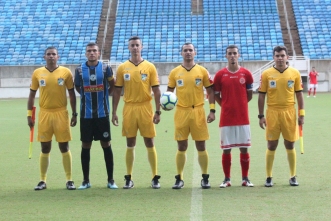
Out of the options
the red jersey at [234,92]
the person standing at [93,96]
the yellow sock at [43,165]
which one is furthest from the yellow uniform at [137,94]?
the yellow sock at [43,165]

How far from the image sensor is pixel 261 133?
1471cm

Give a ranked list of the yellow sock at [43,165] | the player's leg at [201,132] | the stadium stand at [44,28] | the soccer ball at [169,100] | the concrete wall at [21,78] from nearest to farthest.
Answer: the soccer ball at [169,100]
the player's leg at [201,132]
the yellow sock at [43,165]
the concrete wall at [21,78]
the stadium stand at [44,28]

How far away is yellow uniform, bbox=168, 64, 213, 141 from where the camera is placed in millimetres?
8016

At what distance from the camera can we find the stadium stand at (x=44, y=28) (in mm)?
35219

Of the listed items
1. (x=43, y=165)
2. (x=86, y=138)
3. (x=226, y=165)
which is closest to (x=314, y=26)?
(x=226, y=165)

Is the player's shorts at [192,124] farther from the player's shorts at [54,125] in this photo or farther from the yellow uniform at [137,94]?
the player's shorts at [54,125]

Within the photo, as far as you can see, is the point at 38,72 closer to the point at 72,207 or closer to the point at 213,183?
the point at 72,207

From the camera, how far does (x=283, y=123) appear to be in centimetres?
809

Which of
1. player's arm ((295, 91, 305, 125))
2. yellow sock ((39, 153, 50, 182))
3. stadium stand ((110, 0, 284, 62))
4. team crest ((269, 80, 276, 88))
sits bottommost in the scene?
yellow sock ((39, 153, 50, 182))

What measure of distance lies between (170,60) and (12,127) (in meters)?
18.1

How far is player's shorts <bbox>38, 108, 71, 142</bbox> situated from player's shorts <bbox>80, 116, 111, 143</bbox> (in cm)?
26

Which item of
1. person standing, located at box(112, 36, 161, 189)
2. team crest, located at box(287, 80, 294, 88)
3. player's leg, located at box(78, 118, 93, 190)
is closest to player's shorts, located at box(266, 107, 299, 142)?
team crest, located at box(287, 80, 294, 88)

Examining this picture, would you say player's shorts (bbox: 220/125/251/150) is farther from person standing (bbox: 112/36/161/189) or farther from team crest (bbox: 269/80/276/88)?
person standing (bbox: 112/36/161/189)

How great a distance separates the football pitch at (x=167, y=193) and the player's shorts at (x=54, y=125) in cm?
67
